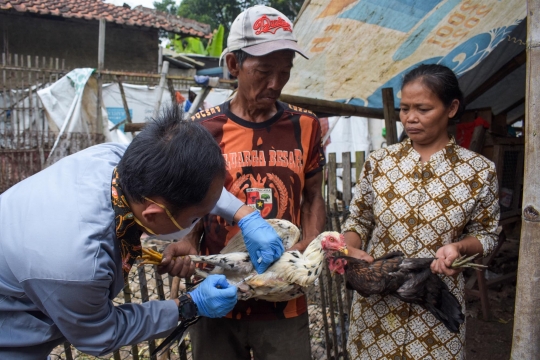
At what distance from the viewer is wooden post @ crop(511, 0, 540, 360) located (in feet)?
5.90

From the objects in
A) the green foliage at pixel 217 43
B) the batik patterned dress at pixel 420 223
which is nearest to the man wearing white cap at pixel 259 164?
the batik patterned dress at pixel 420 223

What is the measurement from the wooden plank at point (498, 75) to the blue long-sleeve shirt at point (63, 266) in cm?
416

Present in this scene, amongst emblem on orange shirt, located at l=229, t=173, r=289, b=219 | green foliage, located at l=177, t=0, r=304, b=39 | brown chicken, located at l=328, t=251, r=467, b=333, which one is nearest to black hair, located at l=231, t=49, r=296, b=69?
emblem on orange shirt, located at l=229, t=173, r=289, b=219

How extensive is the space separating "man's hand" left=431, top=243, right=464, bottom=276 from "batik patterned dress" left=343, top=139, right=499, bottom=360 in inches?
5.4

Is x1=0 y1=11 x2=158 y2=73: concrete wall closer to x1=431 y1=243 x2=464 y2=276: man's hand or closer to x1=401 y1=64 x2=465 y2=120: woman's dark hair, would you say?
x1=401 y1=64 x2=465 y2=120: woman's dark hair

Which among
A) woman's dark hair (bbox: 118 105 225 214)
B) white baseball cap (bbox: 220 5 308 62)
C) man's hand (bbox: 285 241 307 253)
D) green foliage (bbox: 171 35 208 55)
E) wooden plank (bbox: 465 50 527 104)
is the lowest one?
man's hand (bbox: 285 241 307 253)

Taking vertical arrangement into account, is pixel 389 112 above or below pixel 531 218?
above

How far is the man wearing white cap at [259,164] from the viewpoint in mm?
2199

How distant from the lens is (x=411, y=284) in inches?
86.0

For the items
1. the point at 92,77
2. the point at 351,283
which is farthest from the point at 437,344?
the point at 92,77

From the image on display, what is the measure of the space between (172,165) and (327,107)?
9.37 feet

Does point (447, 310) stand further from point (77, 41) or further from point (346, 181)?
point (77, 41)

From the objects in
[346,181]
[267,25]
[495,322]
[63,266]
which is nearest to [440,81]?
[267,25]

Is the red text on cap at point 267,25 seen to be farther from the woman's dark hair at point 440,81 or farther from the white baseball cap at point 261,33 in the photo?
the woman's dark hair at point 440,81
